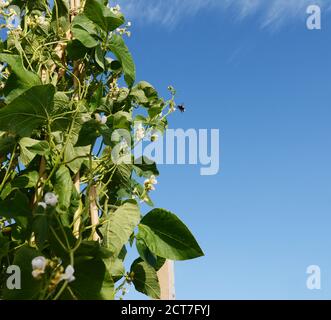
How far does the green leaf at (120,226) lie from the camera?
50.9 inches

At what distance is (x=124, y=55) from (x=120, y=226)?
0.59 meters

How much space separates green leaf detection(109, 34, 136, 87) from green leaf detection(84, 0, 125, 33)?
6 centimetres

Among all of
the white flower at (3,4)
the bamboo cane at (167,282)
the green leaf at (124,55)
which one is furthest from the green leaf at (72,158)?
the bamboo cane at (167,282)

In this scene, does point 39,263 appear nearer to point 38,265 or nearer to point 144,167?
point 38,265

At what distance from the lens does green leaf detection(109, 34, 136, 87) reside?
Result: 1600 mm

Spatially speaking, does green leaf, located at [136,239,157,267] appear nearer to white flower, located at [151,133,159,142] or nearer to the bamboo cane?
white flower, located at [151,133,159,142]

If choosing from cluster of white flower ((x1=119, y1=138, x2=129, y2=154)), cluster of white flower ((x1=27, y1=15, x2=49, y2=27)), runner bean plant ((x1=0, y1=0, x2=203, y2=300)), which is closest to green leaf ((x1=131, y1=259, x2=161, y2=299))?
runner bean plant ((x1=0, y1=0, x2=203, y2=300))

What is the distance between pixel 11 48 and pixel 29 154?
485 mm

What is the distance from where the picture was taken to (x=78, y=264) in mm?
1164

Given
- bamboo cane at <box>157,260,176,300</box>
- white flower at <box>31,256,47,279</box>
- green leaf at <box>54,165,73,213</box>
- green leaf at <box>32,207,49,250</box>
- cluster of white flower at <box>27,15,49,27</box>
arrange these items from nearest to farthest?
white flower at <box>31,256,47,279</box>, green leaf at <box>32,207,49,250</box>, green leaf at <box>54,165,73,213</box>, cluster of white flower at <box>27,15,49,27</box>, bamboo cane at <box>157,260,176,300</box>

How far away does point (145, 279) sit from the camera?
5.19 ft

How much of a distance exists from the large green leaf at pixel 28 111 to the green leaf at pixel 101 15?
375 mm
